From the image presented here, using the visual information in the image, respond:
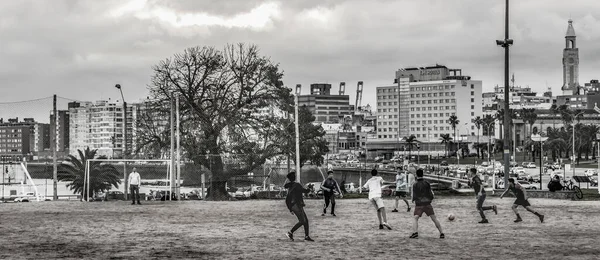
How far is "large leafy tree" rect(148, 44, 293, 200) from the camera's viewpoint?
48.8m

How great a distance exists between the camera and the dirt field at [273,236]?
1719 cm

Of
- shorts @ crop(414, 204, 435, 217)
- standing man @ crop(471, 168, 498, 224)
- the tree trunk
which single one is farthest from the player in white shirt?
the tree trunk

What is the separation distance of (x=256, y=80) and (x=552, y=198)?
63.0ft

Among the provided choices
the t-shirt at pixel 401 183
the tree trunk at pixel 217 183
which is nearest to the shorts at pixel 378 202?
the t-shirt at pixel 401 183

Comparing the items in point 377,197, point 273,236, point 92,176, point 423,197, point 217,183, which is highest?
point 423,197

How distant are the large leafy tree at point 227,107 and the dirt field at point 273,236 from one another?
17.4 meters

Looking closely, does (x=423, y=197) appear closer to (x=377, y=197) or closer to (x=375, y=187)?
(x=377, y=197)

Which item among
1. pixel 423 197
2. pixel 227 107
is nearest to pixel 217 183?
pixel 227 107

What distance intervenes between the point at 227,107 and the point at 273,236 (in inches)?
1211

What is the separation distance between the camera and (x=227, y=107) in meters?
51.3

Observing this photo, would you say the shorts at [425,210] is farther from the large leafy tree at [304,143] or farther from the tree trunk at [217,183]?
the large leafy tree at [304,143]

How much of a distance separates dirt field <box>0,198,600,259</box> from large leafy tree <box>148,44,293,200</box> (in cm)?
1738

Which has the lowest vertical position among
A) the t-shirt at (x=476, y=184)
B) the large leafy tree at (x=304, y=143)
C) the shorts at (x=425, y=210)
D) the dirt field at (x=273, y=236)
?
Answer: the dirt field at (x=273, y=236)

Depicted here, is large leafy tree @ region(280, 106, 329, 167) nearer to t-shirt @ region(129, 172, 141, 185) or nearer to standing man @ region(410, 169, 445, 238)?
t-shirt @ region(129, 172, 141, 185)
